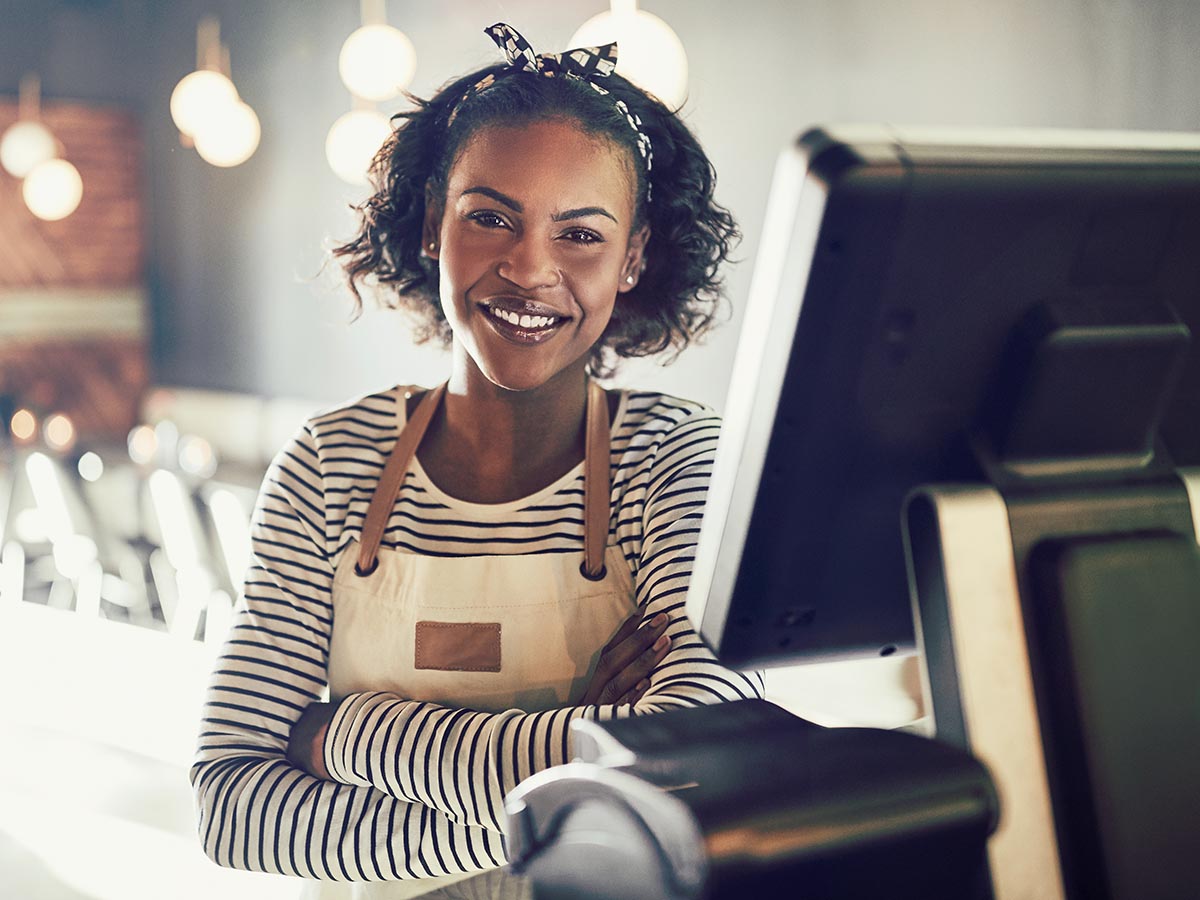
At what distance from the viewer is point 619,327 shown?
152 cm

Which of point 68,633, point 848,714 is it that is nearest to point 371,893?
point 848,714

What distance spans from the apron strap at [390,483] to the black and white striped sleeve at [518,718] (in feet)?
0.51

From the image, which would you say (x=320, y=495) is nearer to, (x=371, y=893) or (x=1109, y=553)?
(x=371, y=893)

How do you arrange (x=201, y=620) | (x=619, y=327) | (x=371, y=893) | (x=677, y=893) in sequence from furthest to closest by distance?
(x=201, y=620), (x=619, y=327), (x=371, y=893), (x=677, y=893)

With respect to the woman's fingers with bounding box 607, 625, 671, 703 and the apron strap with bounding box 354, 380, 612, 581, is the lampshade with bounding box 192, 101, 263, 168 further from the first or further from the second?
the woman's fingers with bounding box 607, 625, 671, 703

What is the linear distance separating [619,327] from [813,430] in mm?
913

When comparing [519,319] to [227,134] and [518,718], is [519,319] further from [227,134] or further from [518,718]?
[227,134]

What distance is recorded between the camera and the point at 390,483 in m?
1.30

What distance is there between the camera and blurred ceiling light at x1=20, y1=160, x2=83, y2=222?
598 cm

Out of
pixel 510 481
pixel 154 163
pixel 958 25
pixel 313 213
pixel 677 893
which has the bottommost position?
pixel 677 893

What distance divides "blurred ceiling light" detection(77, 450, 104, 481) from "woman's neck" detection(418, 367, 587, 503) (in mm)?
4645

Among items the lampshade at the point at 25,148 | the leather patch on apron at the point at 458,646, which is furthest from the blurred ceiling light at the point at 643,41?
the lampshade at the point at 25,148

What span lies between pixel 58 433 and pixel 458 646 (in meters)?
5.53

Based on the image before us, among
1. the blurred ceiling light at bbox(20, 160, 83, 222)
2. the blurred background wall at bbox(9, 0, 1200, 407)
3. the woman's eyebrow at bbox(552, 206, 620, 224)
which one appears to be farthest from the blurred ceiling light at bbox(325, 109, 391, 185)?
the woman's eyebrow at bbox(552, 206, 620, 224)
